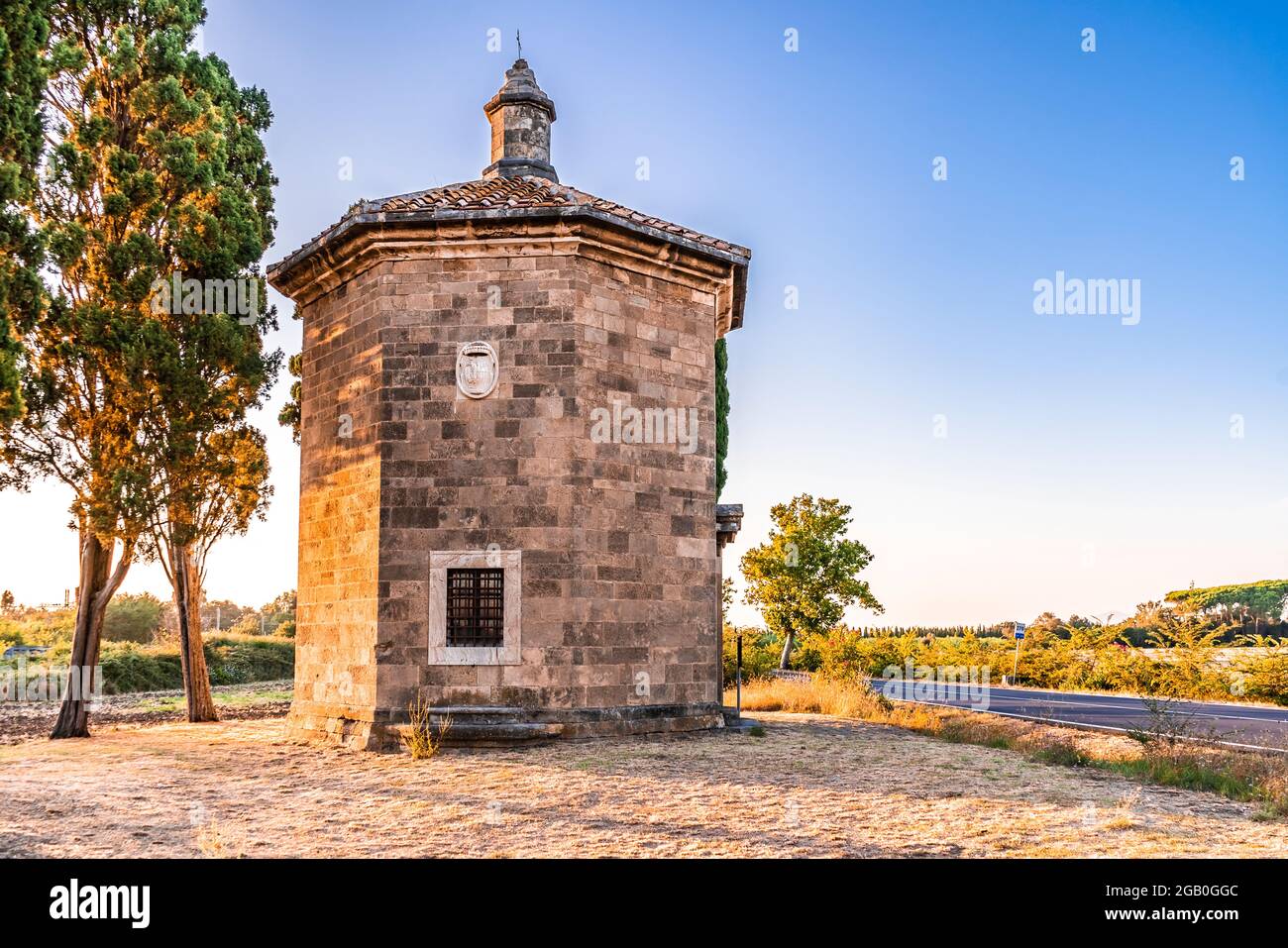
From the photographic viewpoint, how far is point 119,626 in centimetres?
3212

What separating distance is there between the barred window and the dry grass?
6469mm

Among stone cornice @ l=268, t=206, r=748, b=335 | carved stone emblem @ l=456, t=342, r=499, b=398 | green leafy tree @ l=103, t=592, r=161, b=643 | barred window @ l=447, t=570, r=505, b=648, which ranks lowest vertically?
green leafy tree @ l=103, t=592, r=161, b=643

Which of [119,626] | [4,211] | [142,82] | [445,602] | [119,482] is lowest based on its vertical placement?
[119,626]

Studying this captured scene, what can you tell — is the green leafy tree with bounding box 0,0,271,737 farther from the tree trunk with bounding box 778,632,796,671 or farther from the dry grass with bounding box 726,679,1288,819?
the tree trunk with bounding box 778,632,796,671

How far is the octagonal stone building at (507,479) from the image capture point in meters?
10.8

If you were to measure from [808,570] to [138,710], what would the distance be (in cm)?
1985

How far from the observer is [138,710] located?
1769 centimetres

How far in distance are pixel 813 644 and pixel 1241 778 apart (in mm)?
12487

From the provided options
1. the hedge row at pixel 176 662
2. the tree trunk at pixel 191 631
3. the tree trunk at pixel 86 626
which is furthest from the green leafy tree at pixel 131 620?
the tree trunk at pixel 86 626

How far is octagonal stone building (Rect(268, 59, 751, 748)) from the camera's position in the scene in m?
10.8

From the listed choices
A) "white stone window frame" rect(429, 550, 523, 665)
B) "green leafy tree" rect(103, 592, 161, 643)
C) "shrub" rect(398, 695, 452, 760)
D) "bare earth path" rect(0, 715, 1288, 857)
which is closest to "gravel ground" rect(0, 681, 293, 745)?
"bare earth path" rect(0, 715, 1288, 857)

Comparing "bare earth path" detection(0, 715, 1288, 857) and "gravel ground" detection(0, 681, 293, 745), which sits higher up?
"bare earth path" detection(0, 715, 1288, 857)

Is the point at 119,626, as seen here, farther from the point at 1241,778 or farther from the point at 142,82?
the point at 1241,778
